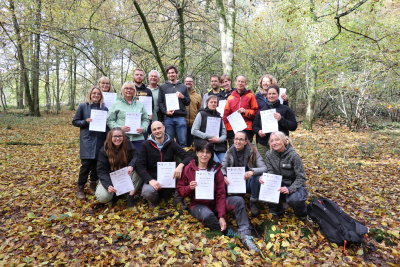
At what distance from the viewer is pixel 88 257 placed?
3.21 metres

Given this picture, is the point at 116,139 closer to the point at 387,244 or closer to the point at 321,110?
the point at 387,244

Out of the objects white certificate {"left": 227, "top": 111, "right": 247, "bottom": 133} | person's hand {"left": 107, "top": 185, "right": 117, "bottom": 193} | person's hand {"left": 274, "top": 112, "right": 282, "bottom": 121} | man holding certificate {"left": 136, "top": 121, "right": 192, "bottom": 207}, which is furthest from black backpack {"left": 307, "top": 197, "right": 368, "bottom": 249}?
person's hand {"left": 107, "top": 185, "right": 117, "bottom": 193}

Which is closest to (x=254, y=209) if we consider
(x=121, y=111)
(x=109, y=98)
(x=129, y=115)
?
(x=129, y=115)

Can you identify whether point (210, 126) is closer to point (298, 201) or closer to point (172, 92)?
point (172, 92)

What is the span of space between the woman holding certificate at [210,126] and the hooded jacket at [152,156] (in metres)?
0.48

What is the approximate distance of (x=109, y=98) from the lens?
4.89 m

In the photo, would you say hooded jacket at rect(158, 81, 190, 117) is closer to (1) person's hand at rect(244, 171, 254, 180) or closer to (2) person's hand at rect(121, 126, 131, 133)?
(2) person's hand at rect(121, 126, 131, 133)

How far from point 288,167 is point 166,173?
81.1 inches

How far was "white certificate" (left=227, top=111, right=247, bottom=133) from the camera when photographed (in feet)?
15.4

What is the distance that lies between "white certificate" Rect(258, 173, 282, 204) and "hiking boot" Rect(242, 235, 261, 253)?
706 mm

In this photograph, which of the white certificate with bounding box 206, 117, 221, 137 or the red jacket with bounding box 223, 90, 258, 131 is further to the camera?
the red jacket with bounding box 223, 90, 258, 131

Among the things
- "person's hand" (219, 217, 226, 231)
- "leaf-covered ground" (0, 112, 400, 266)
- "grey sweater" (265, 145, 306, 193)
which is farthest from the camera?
"grey sweater" (265, 145, 306, 193)

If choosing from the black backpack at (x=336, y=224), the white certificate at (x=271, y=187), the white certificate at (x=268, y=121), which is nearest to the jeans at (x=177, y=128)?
the white certificate at (x=268, y=121)

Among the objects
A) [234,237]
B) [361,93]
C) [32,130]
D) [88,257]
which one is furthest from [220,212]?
[32,130]
